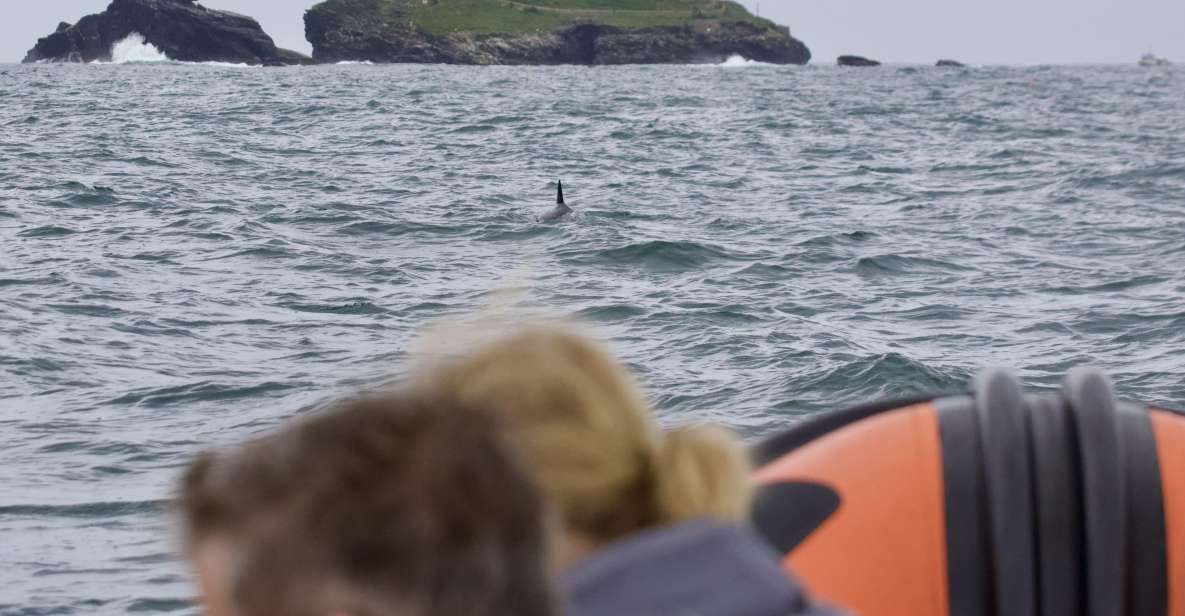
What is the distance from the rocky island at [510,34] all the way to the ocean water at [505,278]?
90.7m

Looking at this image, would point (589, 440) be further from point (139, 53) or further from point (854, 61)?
point (139, 53)

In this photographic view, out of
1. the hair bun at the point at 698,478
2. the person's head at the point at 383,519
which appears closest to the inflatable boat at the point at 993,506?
the hair bun at the point at 698,478

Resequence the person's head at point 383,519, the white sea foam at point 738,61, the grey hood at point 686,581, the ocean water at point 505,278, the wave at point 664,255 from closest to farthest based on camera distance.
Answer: the person's head at point 383,519
the grey hood at point 686,581
the ocean water at point 505,278
the wave at point 664,255
the white sea foam at point 738,61

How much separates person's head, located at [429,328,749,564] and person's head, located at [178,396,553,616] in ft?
0.82

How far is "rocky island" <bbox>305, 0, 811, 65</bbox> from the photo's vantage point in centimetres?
11800

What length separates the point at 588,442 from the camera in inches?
51.7

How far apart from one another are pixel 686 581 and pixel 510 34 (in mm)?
120069

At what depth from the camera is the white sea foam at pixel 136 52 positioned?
393 feet

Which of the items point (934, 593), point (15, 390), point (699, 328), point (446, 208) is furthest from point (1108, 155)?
point (934, 593)

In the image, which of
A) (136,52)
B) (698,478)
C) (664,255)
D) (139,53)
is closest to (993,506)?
(698,478)

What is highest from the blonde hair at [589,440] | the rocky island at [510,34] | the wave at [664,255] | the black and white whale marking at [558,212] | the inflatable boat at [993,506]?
the rocky island at [510,34]

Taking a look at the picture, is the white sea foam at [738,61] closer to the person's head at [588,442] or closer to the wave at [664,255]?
the wave at [664,255]

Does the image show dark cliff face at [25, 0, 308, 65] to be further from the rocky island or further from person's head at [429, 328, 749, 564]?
person's head at [429, 328, 749, 564]

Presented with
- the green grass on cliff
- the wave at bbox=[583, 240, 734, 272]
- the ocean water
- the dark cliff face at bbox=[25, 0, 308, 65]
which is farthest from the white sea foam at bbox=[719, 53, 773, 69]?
the wave at bbox=[583, 240, 734, 272]
